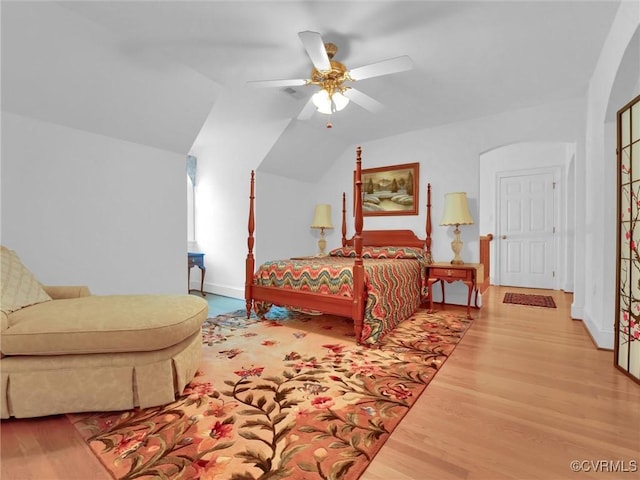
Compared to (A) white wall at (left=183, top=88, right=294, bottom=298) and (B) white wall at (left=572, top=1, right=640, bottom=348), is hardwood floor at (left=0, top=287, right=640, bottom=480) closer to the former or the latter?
(B) white wall at (left=572, top=1, right=640, bottom=348)

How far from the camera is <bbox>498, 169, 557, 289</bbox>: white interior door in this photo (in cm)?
527

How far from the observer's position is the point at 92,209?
2760 millimetres

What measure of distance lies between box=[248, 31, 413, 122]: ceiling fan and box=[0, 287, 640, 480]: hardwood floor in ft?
7.40

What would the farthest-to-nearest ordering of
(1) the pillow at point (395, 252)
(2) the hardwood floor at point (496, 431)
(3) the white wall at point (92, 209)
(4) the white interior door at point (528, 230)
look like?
(4) the white interior door at point (528, 230) < (1) the pillow at point (395, 252) < (3) the white wall at point (92, 209) < (2) the hardwood floor at point (496, 431)

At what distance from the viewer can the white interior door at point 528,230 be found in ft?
17.3

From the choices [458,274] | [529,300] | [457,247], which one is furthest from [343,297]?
[529,300]

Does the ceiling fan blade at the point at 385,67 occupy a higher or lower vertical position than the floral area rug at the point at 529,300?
higher

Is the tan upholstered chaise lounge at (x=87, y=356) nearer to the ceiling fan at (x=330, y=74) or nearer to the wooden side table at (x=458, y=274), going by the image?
the ceiling fan at (x=330, y=74)

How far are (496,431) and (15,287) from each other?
276cm

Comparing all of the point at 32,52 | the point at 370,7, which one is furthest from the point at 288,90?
the point at 32,52

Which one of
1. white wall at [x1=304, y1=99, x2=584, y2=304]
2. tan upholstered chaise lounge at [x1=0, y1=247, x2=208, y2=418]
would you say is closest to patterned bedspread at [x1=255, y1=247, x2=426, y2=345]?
white wall at [x1=304, y1=99, x2=584, y2=304]

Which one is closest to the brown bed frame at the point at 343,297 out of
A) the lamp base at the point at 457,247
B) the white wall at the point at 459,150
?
the white wall at the point at 459,150

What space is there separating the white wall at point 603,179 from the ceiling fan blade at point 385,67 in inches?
53.5

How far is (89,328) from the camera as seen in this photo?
1.46 metres
